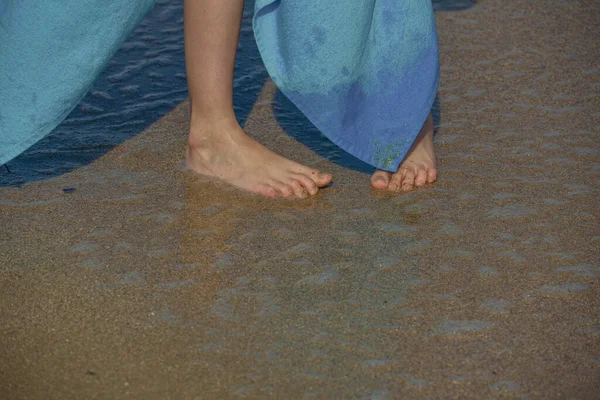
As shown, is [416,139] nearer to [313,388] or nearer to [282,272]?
[282,272]

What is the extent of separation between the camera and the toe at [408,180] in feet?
7.38

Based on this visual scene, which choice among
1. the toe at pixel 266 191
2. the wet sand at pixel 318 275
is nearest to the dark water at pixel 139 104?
the wet sand at pixel 318 275

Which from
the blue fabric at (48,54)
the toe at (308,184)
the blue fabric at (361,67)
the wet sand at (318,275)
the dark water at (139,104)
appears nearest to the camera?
the wet sand at (318,275)

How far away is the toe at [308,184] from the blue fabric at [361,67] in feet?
0.41

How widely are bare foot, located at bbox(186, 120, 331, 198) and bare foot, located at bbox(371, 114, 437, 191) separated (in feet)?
0.46

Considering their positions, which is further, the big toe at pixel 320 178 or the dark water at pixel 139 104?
the dark water at pixel 139 104

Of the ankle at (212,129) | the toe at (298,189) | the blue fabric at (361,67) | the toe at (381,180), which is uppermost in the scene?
the blue fabric at (361,67)

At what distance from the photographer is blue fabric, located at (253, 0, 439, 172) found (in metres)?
2.11

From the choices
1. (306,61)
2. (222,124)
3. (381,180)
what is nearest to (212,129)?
(222,124)

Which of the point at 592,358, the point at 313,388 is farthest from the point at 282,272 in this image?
the point at 592,358

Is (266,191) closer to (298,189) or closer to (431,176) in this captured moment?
(298,189)

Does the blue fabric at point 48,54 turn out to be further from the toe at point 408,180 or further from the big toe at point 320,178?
the toe at point 408,180

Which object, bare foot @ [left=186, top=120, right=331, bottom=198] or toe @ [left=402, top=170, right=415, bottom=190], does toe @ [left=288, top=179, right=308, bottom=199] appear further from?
toe @ [left=402, top=170, right=415, bottom=190]

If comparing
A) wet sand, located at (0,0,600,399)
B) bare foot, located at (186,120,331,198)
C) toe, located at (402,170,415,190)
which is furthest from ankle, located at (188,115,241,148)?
toe, located at (402,170,415,190)
